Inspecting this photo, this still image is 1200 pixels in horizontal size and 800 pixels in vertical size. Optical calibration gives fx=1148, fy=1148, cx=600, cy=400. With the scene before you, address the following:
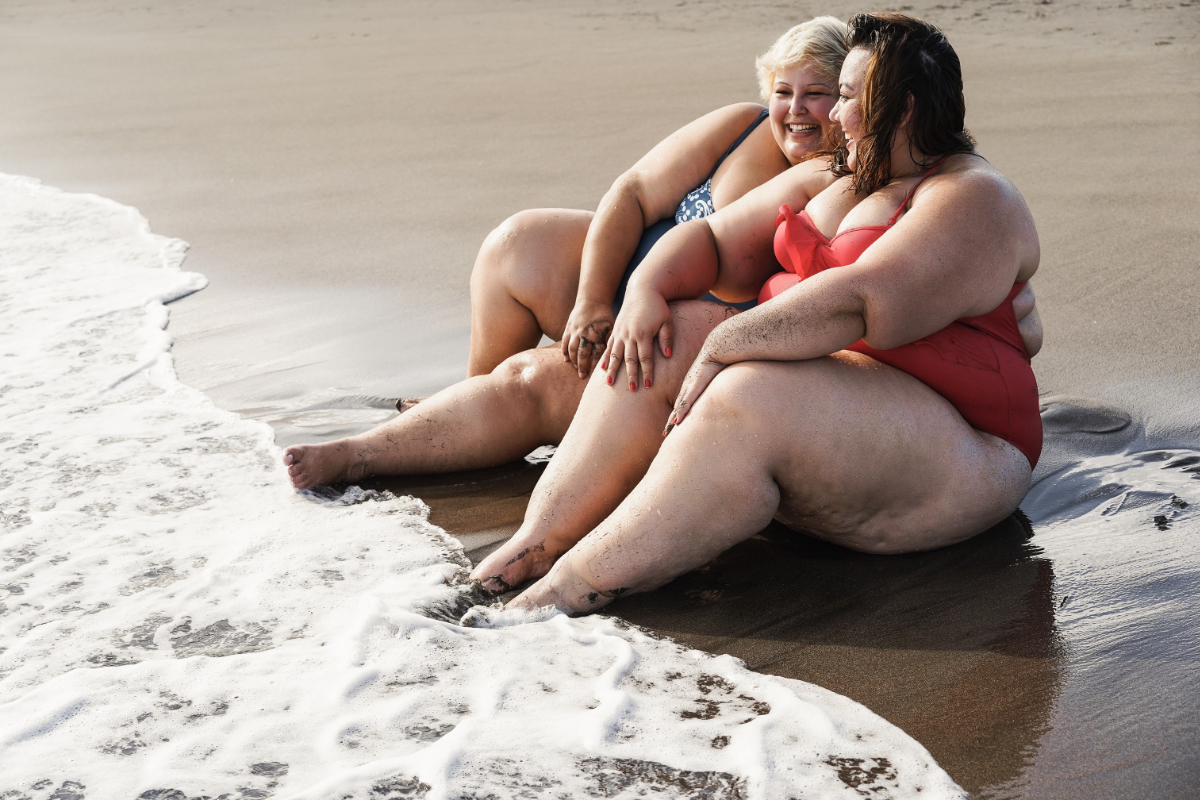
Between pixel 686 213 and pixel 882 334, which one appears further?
pixel 686 213

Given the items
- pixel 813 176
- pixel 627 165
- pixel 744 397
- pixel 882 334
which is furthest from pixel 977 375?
pixel 627 165

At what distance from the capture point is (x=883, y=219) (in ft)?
7.76

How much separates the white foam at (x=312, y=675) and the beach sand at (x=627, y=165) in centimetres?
16

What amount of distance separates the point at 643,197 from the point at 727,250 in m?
0.47

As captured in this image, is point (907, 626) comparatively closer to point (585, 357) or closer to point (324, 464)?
point (585, 357)

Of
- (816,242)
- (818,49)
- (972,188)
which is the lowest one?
(816,242)

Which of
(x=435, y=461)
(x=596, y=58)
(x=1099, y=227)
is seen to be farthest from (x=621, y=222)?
(x=596, y=58)

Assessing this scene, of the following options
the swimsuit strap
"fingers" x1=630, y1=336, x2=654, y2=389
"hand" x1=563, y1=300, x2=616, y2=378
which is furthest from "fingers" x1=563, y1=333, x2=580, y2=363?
the swimsuit strap

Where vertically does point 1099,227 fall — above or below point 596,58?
below

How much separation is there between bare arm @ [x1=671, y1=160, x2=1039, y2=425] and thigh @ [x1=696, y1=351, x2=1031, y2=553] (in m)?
0.06

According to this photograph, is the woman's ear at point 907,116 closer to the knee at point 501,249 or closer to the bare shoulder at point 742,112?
the bare shoulder at point 742,112

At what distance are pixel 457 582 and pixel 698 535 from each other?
0.55 meters

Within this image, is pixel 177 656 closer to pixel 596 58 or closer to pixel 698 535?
pixel 698 535

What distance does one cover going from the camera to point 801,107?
2.83 metres
